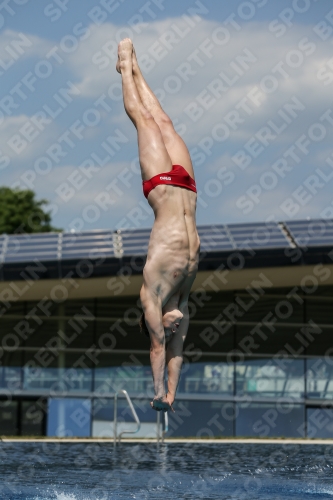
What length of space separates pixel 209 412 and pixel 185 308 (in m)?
18.7

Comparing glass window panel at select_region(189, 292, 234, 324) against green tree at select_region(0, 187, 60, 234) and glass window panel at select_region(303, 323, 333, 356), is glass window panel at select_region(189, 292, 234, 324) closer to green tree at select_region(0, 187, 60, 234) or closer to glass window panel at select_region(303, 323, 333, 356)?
glass window panel at select_region(303, 323, 333, 356)

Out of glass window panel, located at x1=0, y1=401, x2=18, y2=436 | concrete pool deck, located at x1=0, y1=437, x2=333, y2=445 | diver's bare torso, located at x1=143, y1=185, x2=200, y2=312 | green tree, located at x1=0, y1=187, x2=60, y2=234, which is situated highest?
green tree, located at x1=0, y1=187, x2=60, y2=234

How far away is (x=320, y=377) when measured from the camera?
26.4 m

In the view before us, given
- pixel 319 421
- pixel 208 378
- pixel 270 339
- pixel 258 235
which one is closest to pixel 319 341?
pixel 270 339

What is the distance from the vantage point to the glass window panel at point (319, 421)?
26156 mm

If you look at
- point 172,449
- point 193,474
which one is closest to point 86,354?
point 172,449

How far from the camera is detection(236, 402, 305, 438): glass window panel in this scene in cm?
2608

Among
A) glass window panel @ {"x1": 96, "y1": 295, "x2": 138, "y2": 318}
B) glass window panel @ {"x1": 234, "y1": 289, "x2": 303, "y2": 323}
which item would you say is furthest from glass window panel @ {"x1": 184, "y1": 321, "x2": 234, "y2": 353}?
glass window panel @ {"x1": 96, "y1": 295, "x2": 138, "y2": 318}

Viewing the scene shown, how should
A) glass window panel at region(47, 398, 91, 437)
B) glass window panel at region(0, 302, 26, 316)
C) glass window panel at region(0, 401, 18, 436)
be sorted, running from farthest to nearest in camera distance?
1. glass window panel at region(0, 302, 26, 316)
2. glass window panel at region(47, 398, 91, 437)
3. glass window panel at region(0, 401, 18, 436)

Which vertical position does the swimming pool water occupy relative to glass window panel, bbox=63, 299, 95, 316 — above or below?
below

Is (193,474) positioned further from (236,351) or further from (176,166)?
→ (236,351)

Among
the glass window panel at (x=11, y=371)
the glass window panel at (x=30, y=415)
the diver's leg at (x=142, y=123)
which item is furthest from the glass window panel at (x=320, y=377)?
the diver's leg at (x=142, y=123)

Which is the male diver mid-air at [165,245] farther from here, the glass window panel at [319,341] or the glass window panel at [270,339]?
the glass window panel at [319,341]

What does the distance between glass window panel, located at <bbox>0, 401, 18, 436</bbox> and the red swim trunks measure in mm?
19483
